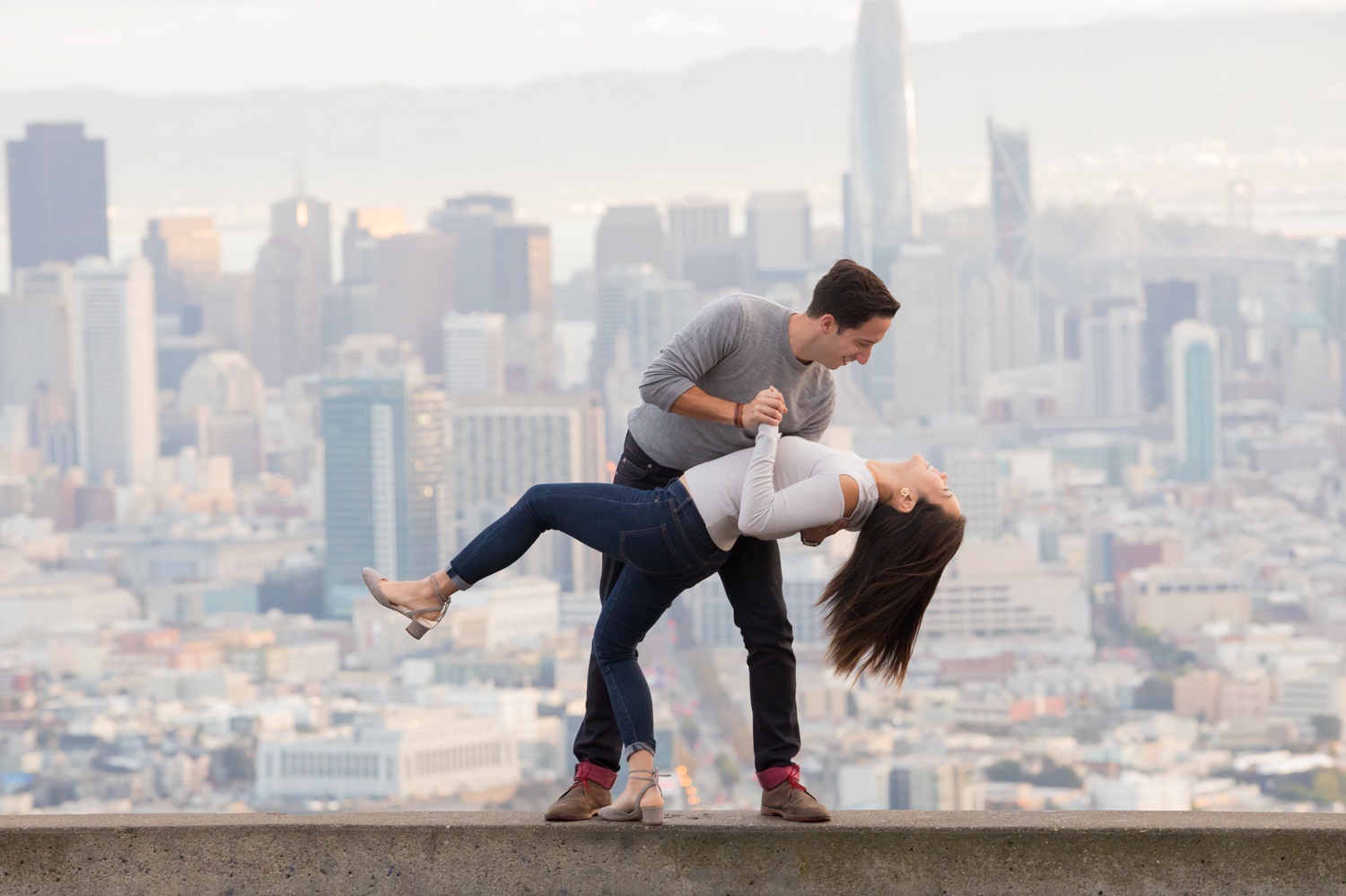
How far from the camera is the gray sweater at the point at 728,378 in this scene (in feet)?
10.6

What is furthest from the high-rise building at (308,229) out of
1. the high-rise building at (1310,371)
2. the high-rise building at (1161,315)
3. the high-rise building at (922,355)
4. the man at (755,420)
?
the man at (755,420)

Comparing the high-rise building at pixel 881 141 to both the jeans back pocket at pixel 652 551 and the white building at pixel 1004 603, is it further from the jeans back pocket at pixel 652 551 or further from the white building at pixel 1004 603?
the jeans back pocket at pixel 652 551

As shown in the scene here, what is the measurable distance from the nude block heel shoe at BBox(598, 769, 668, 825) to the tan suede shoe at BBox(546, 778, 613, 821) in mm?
39

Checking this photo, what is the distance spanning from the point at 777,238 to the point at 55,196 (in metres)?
40.2

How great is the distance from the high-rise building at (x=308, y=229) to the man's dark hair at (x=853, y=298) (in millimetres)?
104241

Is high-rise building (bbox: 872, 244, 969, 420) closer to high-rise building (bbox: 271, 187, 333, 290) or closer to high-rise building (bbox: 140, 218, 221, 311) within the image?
high-rise building (bbox: 271, 187, 333, 290)

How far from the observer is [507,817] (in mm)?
3201

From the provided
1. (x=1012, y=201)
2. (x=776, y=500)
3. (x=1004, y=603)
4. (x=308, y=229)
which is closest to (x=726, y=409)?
(x=776, y=500)

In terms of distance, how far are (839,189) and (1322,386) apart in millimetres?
32639

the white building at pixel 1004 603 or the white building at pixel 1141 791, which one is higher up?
the white building at pixel 1004 603

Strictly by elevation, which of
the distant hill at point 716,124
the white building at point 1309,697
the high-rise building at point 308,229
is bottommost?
the white building at point 1309,697

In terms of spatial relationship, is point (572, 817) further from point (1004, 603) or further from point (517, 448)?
point (517, 448)

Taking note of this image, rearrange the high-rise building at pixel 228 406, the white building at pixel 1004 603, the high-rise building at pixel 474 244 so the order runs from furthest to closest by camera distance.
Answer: the high-rise building at pixel 474 244
the high-rise building at pixel 228 406
the white building at pixel 1004 603

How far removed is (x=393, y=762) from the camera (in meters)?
46.8
